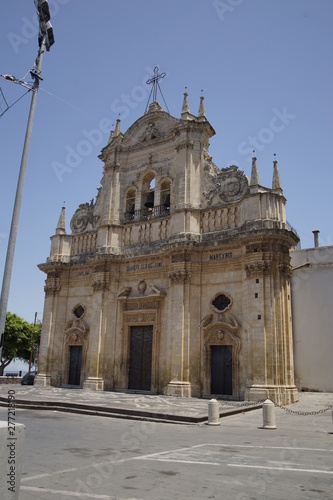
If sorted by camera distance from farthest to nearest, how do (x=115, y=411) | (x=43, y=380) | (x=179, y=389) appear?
(x=43, y=380)
(x=179, y=389)
(x=115, y=411)

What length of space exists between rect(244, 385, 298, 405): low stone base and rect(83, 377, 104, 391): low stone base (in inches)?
356

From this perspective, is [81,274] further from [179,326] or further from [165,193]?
[179,326]

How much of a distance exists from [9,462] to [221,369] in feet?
61.6

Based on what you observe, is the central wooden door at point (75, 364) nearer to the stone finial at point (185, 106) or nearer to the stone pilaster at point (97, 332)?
the stone pilaster at point (97, 332)

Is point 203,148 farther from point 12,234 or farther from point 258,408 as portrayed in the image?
point 12,234

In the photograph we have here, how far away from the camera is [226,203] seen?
23.6m

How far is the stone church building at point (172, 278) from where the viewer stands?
67.9ft

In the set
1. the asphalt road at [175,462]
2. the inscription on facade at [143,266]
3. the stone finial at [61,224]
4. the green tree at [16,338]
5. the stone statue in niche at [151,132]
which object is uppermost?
the stone statue in niche at [151,132]

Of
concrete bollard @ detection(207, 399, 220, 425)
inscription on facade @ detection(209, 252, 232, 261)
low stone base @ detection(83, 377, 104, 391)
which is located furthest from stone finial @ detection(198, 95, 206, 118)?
concrete bollard @ detection(207, 399, 220, 425)

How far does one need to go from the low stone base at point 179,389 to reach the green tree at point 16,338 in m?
29.5

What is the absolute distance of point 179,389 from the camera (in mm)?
21375

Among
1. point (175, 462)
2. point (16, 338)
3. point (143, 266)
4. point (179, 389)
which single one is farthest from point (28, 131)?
point (16, 338)

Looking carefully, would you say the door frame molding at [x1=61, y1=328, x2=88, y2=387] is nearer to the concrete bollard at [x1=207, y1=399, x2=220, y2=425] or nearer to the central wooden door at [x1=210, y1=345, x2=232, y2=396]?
the central wooden door at [x1=210, y1=345, x2=232, y2=396]

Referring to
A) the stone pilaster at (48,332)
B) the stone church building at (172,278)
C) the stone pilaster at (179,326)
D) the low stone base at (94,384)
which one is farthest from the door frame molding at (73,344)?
the stone pilaster at (179,326)
